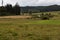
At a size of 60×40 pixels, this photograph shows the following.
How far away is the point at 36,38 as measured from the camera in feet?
56.2

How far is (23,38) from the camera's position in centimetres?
1741

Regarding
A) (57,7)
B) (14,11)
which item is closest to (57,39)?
(14,11)

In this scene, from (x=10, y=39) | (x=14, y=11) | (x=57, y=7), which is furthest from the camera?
(x=57, y=7)

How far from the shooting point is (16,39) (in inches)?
658

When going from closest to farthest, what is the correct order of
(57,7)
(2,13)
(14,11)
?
1. (2,13)
2. (14,11)
3. (57,7)

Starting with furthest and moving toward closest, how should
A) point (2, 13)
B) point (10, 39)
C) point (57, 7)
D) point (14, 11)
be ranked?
point (57, 7) < point (14, 11) < point (2, 13) < point (10, 39)

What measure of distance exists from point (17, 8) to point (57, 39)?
67.7 m

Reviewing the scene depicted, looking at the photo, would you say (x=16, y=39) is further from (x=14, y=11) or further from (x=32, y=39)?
(x=14, y=11)

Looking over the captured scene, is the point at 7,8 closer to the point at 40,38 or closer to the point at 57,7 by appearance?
the point at 40,38

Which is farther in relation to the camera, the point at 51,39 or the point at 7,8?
the point at 7,8

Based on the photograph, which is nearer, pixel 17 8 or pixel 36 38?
pixel 36 38

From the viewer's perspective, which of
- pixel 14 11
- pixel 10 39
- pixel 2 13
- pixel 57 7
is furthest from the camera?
pixel 57 7

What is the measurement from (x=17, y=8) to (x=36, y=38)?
67.6 m

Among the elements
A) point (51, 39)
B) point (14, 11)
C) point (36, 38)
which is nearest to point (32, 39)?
point (36, 38)
